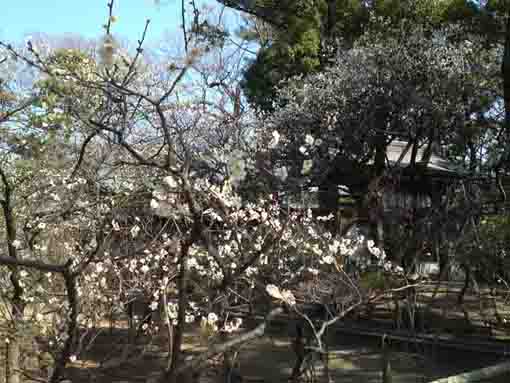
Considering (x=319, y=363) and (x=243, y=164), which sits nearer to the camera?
(x=243, y=164)

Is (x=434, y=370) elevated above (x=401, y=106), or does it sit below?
below

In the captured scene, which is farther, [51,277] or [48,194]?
[48,194]

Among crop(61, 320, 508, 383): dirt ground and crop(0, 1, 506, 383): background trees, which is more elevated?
crop(0, 1, 506, 383): background trees

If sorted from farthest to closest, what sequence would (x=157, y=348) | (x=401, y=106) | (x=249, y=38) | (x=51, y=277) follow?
(x=249, y=38) < (x=401, y=106) < (x=157, y=348) < (x=51, y=277)

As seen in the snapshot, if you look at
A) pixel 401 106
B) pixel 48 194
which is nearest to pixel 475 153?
pixel 401 106

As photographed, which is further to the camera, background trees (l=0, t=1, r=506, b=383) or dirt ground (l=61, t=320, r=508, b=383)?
dirt ground (l=61, t=320, r=508, b=383)

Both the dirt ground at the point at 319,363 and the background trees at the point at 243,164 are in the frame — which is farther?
→ the dirt ground at the point at 319,363

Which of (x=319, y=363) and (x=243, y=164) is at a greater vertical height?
(x=243, y=164)

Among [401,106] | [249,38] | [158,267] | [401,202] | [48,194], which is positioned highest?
[249,38]

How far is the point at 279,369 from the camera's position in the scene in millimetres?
7512

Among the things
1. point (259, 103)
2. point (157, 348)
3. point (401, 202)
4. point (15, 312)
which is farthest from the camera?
point (259, 103)

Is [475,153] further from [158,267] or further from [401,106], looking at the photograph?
[158,267]

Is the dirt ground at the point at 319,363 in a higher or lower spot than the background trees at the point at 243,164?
lower

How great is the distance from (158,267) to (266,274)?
1423 mm
